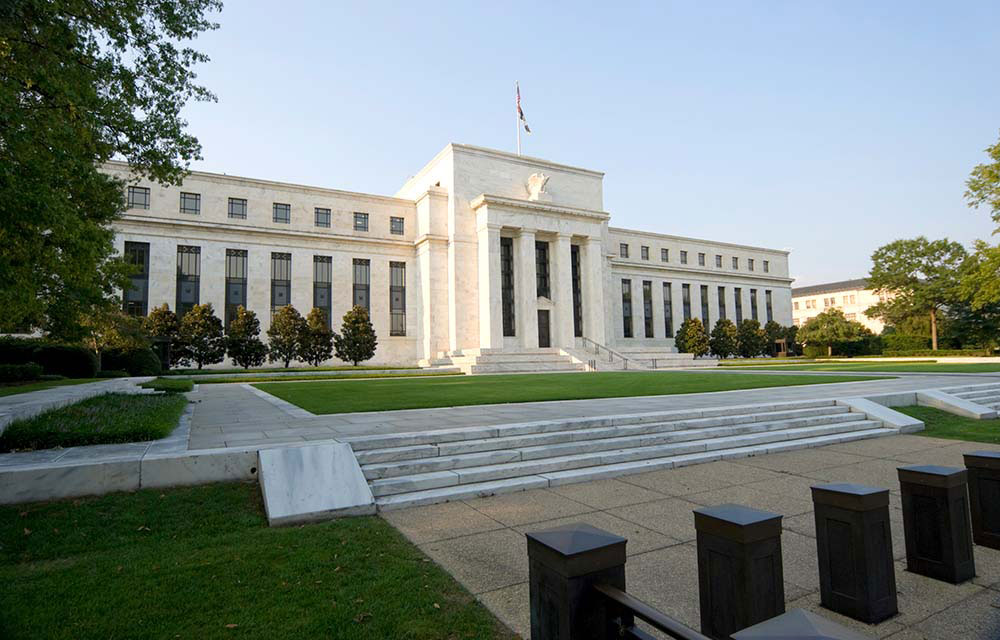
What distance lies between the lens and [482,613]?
3.89 m

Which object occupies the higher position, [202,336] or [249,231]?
[249,231]

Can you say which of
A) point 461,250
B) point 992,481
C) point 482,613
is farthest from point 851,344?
point 482,613

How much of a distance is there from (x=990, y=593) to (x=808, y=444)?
6.66 meters

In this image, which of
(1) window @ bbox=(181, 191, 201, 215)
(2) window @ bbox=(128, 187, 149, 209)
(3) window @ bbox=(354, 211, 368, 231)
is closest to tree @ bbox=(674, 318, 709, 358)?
(3) window @ bbox=(354, 211, 368, 231)

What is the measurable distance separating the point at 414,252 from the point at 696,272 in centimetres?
3682

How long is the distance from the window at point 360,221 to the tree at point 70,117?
111 feet

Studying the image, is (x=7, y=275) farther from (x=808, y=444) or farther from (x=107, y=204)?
(x=808, y=444)

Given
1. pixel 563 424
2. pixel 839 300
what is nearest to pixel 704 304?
pixel 839 300

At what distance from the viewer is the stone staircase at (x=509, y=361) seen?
36.4 metres

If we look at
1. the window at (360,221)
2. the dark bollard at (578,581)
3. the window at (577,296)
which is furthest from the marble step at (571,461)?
the window at (360,221)

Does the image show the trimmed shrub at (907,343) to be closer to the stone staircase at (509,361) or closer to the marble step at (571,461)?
the stone staircase at (509,361)

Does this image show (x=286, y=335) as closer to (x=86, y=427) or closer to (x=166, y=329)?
(x=166, y=329)

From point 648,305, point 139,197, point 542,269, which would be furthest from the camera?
point 648,305

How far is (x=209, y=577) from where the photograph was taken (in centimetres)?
452
